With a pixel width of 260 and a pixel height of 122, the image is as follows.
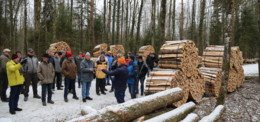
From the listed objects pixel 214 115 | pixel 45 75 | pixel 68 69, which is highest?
pixel 68 69

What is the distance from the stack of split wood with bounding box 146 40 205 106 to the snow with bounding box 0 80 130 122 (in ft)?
6.34

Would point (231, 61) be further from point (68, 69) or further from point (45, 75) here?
point (45, 75)

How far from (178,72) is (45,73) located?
191 inches

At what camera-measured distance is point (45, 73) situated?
13.6 m

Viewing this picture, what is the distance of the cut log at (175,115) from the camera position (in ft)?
33.2

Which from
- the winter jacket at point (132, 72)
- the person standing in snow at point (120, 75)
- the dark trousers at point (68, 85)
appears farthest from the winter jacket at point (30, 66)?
the winter jacket at point (132, 72)

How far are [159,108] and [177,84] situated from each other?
2.46 m

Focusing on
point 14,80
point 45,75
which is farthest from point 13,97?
point 45,75

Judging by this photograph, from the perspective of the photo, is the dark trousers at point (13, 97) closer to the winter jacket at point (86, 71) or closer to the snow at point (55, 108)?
the snow at point (55, 108)

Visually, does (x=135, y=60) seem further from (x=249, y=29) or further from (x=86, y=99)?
(x=249, y=29)

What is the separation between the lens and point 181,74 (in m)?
14.6

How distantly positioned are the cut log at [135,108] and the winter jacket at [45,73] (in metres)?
4.09

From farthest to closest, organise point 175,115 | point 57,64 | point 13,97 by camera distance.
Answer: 1. point 57,64
2. point 13,97
3. point 175,115

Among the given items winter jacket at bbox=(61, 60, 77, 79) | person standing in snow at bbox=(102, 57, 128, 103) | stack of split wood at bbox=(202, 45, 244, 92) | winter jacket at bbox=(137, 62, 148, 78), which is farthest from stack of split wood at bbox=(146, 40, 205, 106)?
stack of split wood at bbox=(202, 45, 244, 92)
